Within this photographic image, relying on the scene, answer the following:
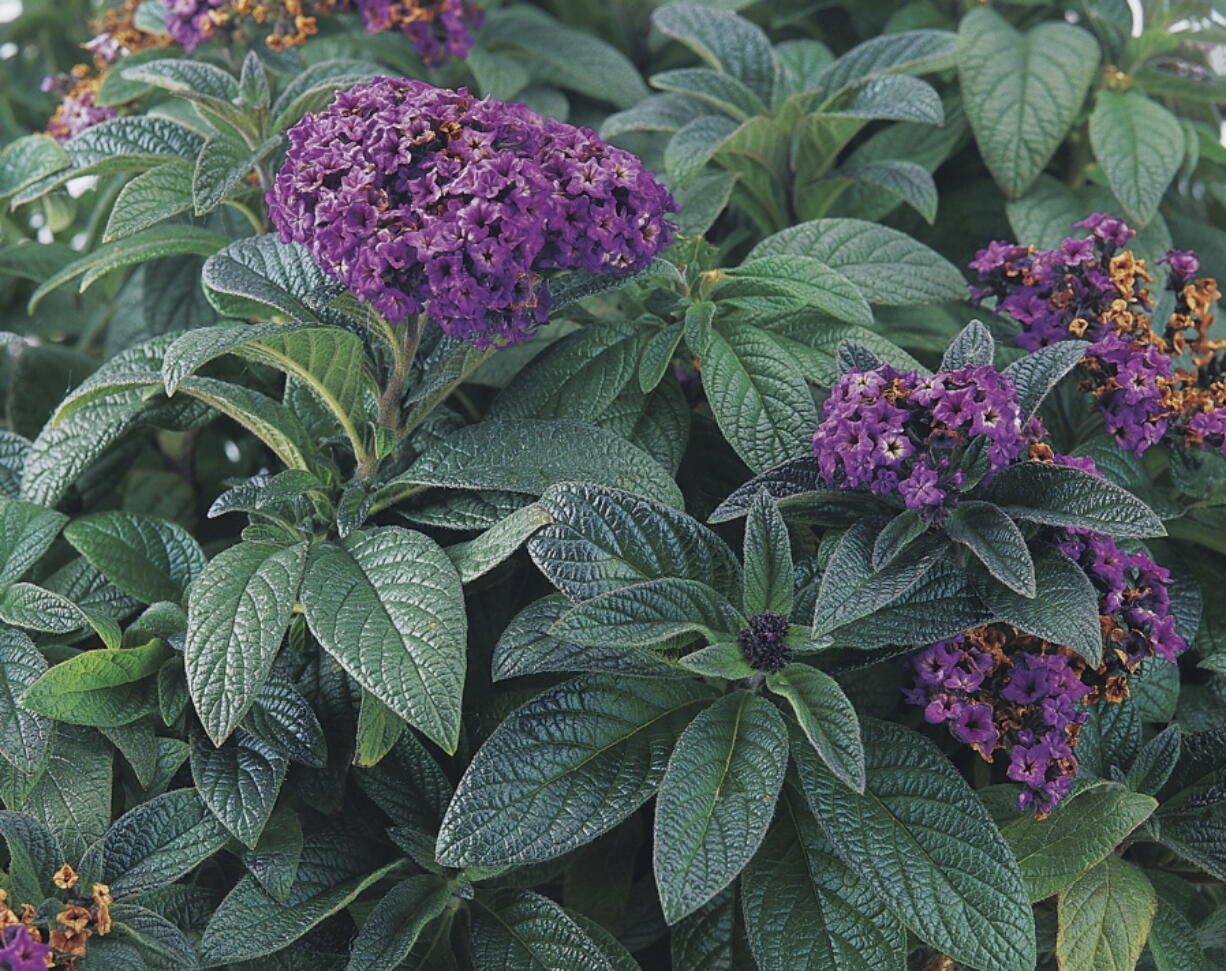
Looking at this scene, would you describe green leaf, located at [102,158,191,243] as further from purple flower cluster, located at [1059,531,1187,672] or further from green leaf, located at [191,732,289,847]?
purple flower cluster, located at [1059,531,1187,672]

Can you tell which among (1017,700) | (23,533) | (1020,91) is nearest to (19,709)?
(23,533)

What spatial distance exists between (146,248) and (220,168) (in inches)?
4.8

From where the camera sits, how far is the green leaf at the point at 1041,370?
977 millimetres

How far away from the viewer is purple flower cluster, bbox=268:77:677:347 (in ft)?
2.92

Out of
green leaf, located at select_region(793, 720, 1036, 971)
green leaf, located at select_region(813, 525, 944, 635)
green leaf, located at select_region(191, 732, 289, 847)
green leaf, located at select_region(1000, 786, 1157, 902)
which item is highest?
green leaf, located at select_region(813, 525, 944, 635)

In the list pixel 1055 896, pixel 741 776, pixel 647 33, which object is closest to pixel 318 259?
pixel 741 776

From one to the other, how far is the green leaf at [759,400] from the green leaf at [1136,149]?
1.62 ft

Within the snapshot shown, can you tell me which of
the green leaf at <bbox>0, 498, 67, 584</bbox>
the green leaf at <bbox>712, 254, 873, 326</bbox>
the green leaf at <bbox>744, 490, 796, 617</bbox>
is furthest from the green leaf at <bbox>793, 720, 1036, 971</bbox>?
the green leaf at <bbox>0, 498, 67, 584</bbox>

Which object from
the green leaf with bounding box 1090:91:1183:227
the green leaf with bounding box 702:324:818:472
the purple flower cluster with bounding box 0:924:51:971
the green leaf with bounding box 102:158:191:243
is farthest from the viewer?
the green leaf with bounding box 1090:91:1183:227

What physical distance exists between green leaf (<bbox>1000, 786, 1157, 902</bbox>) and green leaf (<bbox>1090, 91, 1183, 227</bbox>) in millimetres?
641

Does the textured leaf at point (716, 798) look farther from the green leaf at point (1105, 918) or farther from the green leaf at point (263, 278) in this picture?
the green leaf at point (263, 278)

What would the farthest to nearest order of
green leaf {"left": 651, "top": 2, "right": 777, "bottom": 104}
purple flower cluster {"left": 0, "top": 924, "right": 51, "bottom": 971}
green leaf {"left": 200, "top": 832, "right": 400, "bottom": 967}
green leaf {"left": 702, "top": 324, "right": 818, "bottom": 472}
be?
green leaf {"left": 651, "top": 2, "right": 777, "bottom": 104} < green leaf {"left": 702, "top": 324, "right": 818, "bottom": 472} < green leaf {"left": 200, "top": 832, "right": 400, "bottom": 967} < purple flower cluster {"left": 0, "top": 924, "right": 51, "bottom": 971}

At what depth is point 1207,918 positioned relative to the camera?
107cm

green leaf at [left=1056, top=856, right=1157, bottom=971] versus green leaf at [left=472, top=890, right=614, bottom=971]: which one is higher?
green leaf at [left=472, top=890, right=614, bottom=971]
